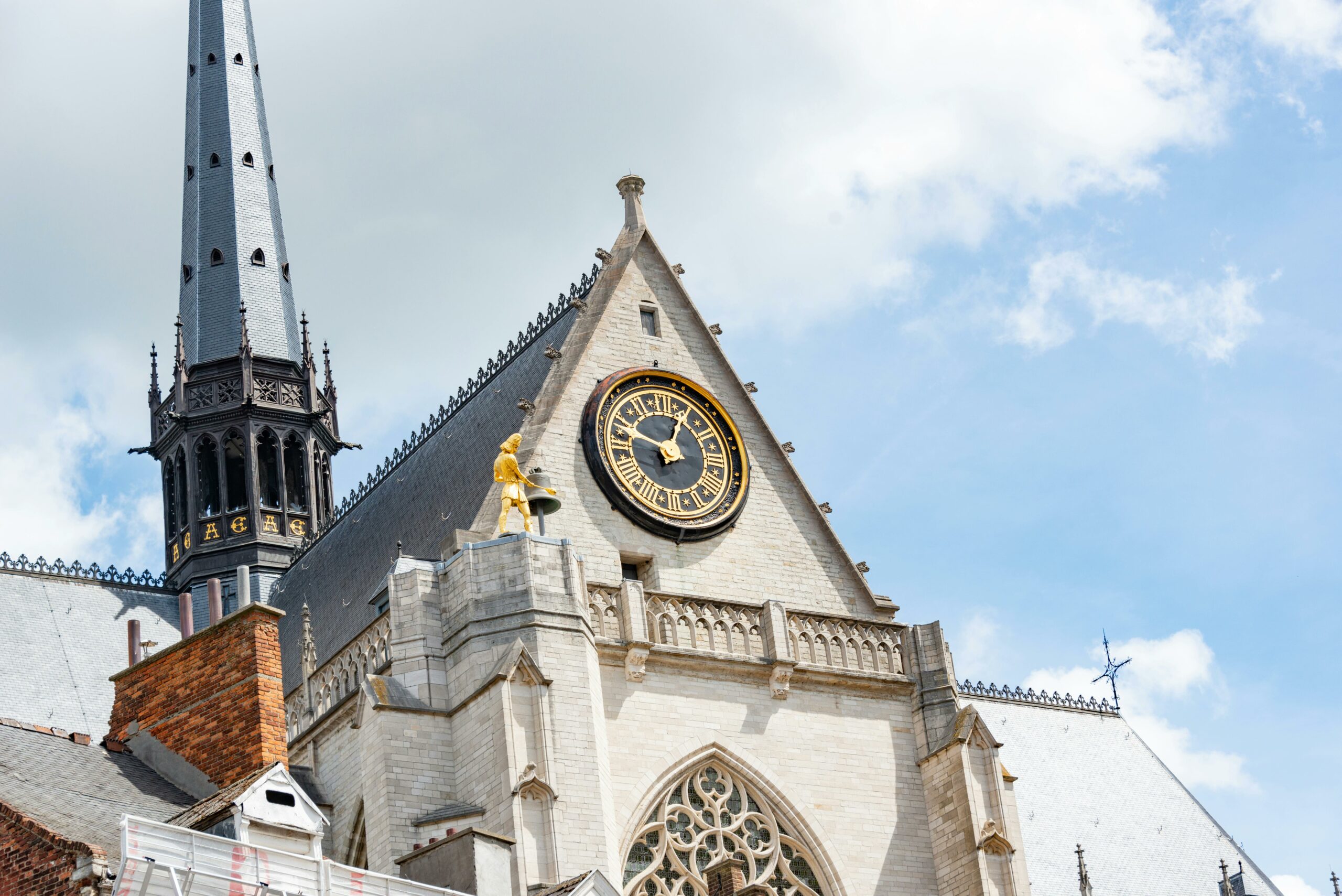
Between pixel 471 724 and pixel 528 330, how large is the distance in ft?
34.0

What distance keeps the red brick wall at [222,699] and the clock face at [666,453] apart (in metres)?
7.15

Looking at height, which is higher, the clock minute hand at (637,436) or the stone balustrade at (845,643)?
the clock minute hand at (637,436)

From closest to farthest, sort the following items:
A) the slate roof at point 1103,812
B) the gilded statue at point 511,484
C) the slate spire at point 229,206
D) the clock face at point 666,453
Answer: the gilded statue at point 511,484, the clock face at point 666,453, the slate roof at point 1103,812, the slate spire at point 229,206

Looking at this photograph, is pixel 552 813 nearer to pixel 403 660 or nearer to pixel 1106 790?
pixel 403 660

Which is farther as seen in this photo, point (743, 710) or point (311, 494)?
point (311, 494)

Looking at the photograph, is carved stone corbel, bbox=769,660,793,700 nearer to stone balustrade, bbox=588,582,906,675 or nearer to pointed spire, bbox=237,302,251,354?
stone balustrade, bbox=588,582,906,675

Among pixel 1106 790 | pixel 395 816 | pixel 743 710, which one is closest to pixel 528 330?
pixel 743 710

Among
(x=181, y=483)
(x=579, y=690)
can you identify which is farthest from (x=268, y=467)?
(x=579, y=690)

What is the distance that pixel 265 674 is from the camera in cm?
2473

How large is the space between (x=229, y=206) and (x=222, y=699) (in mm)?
26605

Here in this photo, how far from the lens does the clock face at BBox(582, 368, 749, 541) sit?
102ft

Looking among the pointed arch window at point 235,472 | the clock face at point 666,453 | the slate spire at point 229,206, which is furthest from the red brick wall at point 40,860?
the slate spire at point 229,206

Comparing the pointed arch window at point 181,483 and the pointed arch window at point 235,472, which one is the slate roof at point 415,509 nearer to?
the pointed arch window at point 235,472

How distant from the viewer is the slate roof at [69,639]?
120ft
